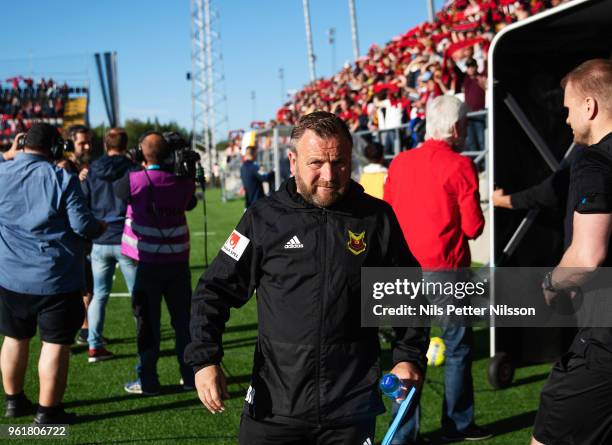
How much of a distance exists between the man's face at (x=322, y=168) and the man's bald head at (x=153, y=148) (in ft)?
8.90

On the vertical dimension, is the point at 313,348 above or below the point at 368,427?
above

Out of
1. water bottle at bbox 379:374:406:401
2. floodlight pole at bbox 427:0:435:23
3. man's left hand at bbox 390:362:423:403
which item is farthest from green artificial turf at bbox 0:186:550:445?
floodlight pole at bbox 427:0:435:23

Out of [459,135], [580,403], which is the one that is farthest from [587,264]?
[459,135]

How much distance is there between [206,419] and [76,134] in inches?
124

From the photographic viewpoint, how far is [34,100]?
40406mm

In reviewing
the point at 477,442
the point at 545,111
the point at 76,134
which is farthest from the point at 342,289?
the point at 76,134

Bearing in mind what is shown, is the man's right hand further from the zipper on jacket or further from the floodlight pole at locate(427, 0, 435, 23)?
the floodlight pole at locate(427, 0, 435, 23)

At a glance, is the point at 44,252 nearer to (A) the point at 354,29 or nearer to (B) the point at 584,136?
(B) the point at 584,136

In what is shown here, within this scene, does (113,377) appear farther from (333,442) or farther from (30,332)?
(333,442)

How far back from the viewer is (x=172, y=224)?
496cm

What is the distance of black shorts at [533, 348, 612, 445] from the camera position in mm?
2285

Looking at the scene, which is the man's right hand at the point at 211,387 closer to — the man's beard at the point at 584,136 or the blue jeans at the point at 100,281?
the man's beard at the point at 584,136

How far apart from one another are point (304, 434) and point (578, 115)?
1500 mm

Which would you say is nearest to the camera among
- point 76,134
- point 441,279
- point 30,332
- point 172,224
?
point 441,279
